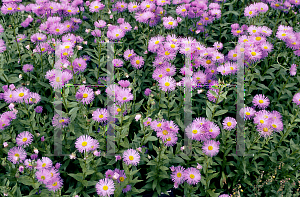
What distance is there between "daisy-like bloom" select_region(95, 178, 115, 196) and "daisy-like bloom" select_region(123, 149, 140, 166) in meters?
0.23

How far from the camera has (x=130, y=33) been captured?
4117mm

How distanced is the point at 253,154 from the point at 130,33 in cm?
253

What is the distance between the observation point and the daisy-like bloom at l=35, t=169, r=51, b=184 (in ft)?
7.07

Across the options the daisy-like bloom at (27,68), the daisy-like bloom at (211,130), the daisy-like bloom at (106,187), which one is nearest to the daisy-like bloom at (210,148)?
the daisy-like bloom at (211,130)

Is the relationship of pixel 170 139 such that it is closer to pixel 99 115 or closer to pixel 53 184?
pixel 99 115

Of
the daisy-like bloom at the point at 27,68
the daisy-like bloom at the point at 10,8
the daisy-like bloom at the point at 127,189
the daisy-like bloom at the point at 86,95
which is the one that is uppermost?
the daisy-like bloom at the point at 10,8

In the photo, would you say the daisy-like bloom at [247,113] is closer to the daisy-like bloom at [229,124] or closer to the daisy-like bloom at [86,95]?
the daisy-like bloom at [229,124]

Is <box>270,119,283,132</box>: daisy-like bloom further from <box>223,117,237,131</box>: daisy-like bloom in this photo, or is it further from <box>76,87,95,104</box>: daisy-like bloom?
<box>76,87,95,104</box>: daisy-like bloom

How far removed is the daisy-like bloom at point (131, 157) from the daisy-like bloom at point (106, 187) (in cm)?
23

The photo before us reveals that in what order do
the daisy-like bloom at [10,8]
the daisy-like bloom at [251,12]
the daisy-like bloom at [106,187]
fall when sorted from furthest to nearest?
the daisy-like bloom at [251,12] < the daisy-like bloom at [10,8] < the daisy-like bloom at [106,187]

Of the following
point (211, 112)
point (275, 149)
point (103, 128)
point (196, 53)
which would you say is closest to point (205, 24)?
point (196, 53)

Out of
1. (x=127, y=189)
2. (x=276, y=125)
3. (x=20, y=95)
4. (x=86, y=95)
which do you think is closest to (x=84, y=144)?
(x=86, y=95)

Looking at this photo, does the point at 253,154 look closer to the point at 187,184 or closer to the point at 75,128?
the point at 187,184

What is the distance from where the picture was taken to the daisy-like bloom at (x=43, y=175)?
215 centimetres
